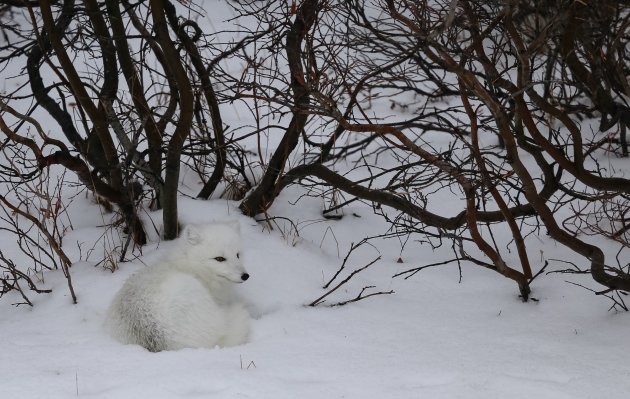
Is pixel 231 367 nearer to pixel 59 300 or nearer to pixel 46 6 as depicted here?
pixel 59 300

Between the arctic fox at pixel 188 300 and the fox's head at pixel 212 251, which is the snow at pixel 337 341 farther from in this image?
the fox's head at pixel 212 251

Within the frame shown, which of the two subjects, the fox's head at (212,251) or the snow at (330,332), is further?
the fox's head at (212,251)

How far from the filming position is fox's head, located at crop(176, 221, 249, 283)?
4484 millimetres

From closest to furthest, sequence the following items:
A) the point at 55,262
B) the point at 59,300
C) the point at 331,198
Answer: the point at 59,300, the point at 55,262, the point at 331,198

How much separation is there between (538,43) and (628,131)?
13.4 ft

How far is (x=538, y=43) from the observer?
3158 mm

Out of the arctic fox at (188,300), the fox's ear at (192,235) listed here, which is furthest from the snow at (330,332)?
the fox's ear at (192,235)

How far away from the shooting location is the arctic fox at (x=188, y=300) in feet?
12.5

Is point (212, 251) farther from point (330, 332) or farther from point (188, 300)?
point (330, 332)

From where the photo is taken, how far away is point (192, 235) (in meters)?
4.57

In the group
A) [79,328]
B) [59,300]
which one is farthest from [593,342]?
[59,300]

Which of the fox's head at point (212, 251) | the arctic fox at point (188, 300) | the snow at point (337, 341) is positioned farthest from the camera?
the fox's head at point (212, 251)

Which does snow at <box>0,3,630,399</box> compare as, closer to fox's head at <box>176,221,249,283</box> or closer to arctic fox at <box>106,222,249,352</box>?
arctic fox at <box>106,222,249,352</box>

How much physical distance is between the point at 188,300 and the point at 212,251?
63 centimetres
